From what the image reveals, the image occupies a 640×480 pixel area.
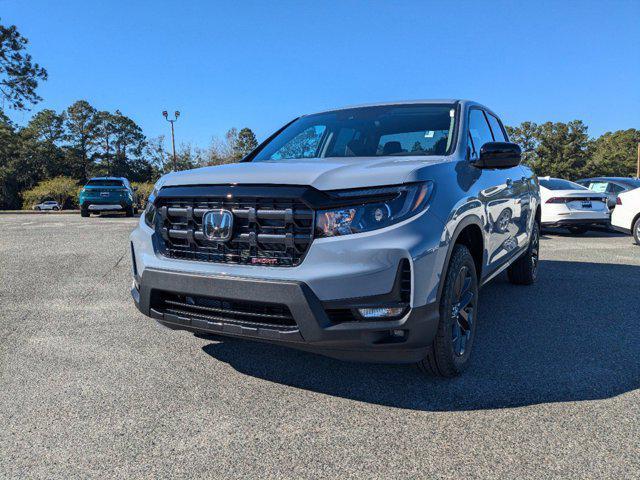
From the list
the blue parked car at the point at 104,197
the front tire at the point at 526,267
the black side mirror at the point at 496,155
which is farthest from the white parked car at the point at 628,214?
the blue parked car at the point at 104,197

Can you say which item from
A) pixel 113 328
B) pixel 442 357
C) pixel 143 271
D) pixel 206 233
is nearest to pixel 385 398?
Answer: pixel 442 357

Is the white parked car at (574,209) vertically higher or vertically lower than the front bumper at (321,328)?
lower

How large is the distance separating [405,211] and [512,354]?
163cm

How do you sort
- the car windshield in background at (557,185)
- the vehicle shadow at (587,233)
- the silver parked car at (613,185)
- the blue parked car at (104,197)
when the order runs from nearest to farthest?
1. the car windshield in background at (557,185)
2. the vehicle shadow at (587,233)
3. the silver parked car at (613,185)
4. the blue parked car at (104,197)

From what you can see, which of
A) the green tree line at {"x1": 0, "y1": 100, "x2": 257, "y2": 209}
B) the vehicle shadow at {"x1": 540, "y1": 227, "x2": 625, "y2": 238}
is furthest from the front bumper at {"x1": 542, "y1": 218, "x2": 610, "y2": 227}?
the green tree line at {"x1": 0, "y1": 100, "x2": 257, "y2": 209}

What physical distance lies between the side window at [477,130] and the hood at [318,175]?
0.91m

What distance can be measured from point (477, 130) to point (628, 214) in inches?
311

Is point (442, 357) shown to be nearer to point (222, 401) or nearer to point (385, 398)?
point (385, 398)

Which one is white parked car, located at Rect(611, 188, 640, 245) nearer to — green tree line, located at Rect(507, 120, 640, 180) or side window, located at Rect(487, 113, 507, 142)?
side window, located at Rect(487, 113, 507, 142)

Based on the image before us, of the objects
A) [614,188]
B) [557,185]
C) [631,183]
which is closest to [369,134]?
[557,185]

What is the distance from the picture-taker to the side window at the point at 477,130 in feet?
12.2

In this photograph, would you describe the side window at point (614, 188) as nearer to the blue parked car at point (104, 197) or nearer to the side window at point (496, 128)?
the side window at point (496, 128)

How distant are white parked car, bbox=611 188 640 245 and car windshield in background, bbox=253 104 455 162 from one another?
814 cm

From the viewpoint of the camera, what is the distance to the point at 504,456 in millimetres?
2109
